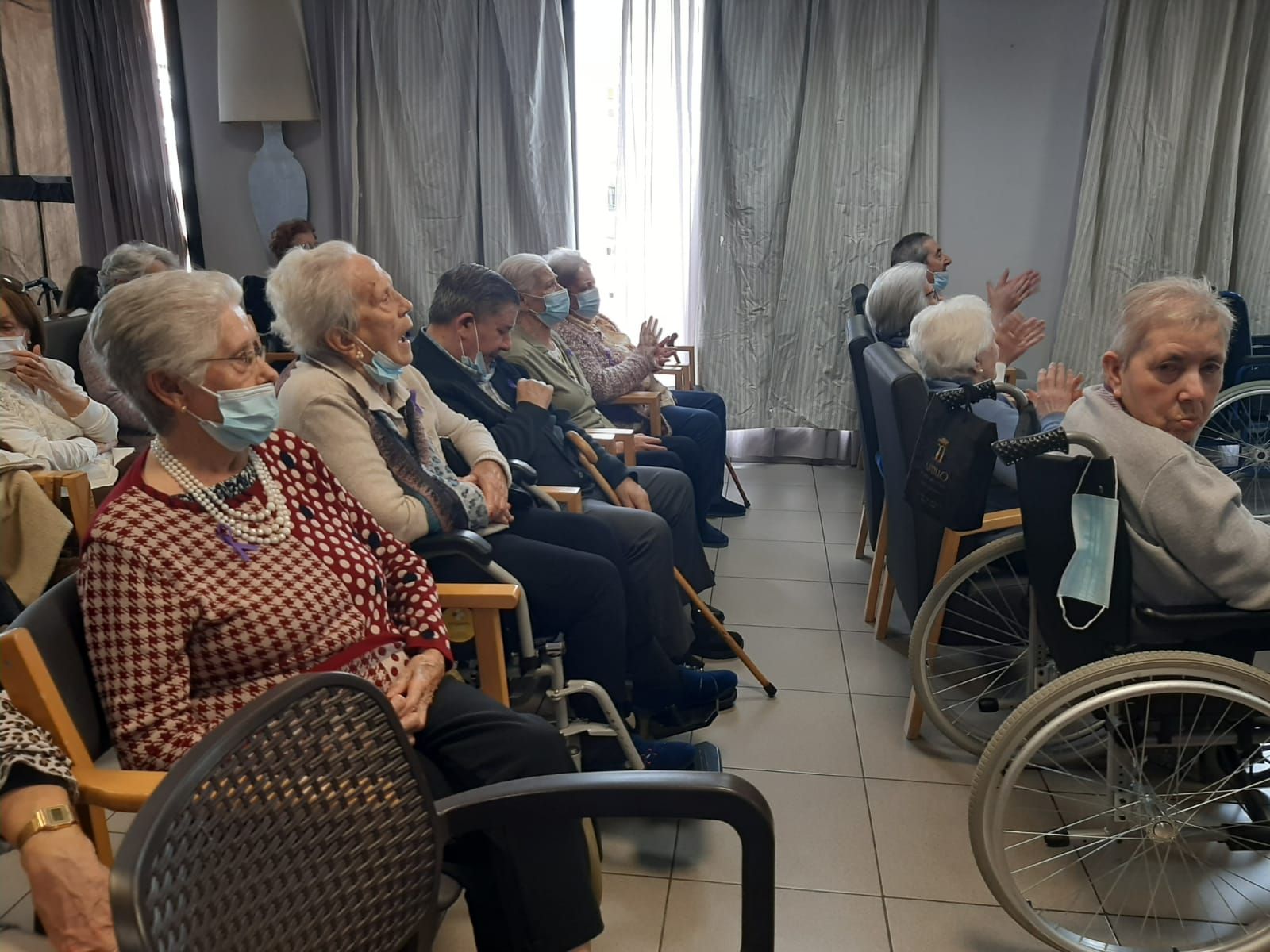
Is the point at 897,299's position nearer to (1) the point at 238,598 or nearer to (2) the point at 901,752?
(2) the point at 901,752

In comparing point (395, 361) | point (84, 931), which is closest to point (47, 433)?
point (395, 361)

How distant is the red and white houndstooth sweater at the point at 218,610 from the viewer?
1.22 metres

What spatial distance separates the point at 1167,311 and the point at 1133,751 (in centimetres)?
77

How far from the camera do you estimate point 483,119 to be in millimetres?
4277

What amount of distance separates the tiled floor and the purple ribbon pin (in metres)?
0.66

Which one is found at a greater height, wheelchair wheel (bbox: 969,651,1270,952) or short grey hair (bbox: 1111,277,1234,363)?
short grey hair (bbox: 1111,277,1234,363)

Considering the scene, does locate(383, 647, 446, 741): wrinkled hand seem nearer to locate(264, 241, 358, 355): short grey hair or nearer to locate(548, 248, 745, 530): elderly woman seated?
locate(264, 241, 358, 355): short grey hair

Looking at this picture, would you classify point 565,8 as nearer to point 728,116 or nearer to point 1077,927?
point 728,116

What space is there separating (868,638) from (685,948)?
1384 millimetres

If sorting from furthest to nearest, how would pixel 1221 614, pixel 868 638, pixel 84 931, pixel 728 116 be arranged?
pixel 728 116 < pixel 868 638 < pixel 1221 614 < pixel 84 931

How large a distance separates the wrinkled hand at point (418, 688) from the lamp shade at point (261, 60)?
3.56 metres

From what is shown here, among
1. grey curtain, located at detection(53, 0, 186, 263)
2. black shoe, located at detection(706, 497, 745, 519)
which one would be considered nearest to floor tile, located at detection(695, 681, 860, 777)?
black shoe, located at detection(706, 497, 745, 519)

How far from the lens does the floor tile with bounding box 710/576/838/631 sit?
2.96m

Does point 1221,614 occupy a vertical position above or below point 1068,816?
above
